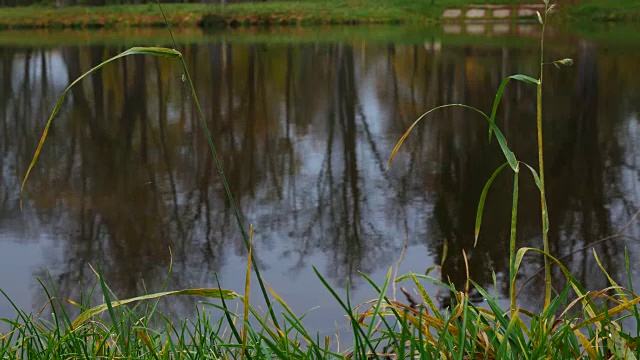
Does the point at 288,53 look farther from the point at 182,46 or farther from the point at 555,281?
the point at 555,281

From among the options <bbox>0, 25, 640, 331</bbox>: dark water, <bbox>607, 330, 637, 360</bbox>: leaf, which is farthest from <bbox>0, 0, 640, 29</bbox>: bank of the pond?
<bbox>607, 330, 637, 360</bbox>: leaf

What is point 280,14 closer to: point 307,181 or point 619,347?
point 307,181

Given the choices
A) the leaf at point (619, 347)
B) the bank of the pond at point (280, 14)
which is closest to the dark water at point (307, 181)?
the leaf at point (619, 347)

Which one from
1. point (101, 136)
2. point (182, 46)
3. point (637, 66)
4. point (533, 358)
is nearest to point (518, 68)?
point (637, 66)

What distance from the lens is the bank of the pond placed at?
2512 centimetres

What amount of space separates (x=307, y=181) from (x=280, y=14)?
66.7 feet

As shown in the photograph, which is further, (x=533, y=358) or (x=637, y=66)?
(x=637, y=66)

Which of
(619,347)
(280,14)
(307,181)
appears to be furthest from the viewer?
(280,14)

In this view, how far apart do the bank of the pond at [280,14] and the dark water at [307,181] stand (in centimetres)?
1330

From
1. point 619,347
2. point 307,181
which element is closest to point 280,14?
point 307,181

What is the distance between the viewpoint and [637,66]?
1217 centimetres

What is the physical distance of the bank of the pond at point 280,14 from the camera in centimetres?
2512

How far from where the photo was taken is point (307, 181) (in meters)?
5.98

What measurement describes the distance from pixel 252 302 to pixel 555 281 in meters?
1.27
